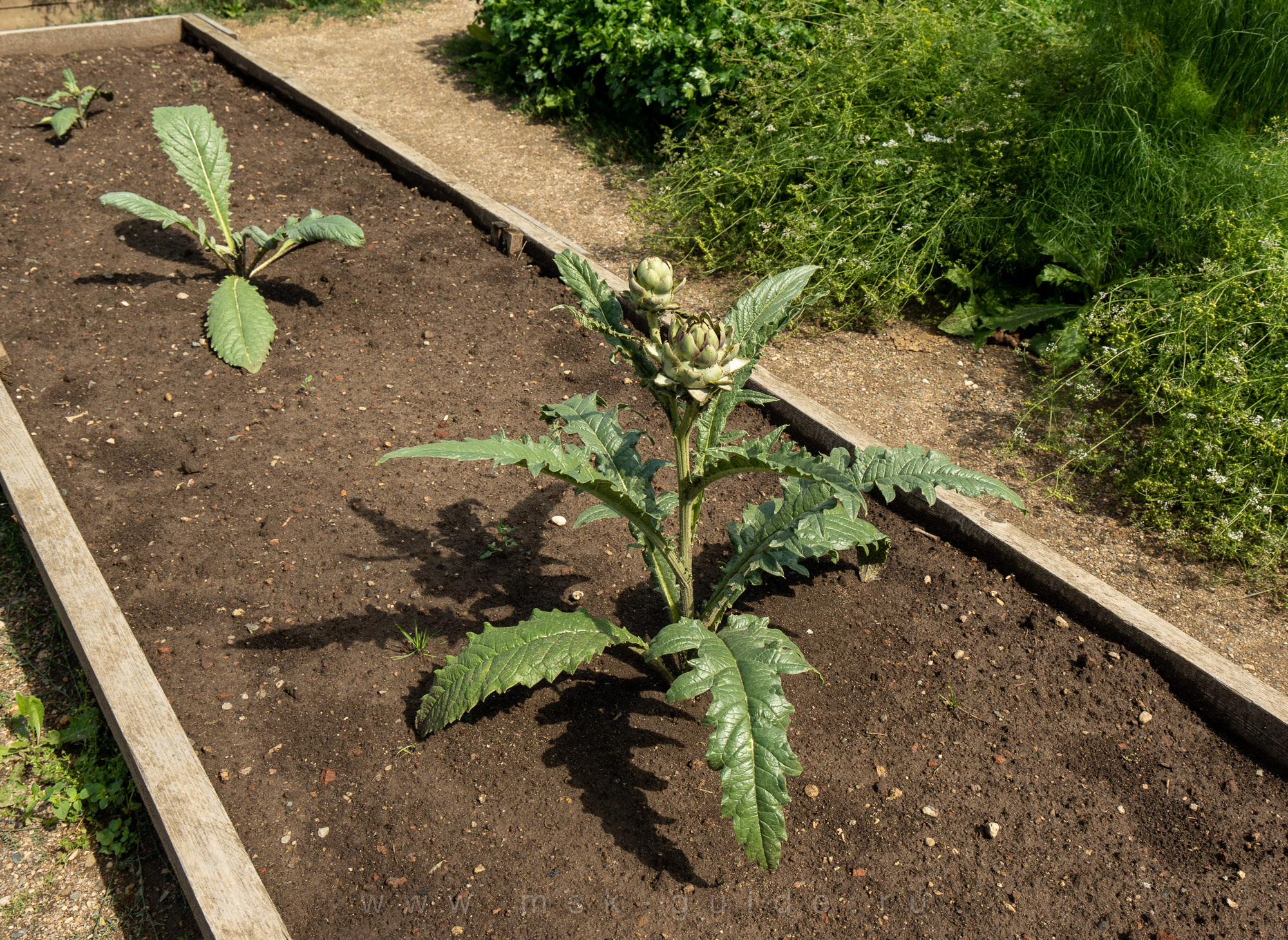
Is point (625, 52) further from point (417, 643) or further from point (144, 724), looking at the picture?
point (144, 724)

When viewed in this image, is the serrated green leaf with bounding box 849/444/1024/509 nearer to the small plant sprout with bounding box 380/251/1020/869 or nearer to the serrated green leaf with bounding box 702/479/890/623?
Answer: the small plant sprout with bounding box 380/251/1020/869

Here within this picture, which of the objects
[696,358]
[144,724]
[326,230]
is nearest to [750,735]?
[696,358]

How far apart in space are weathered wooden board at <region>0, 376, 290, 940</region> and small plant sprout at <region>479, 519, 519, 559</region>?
919 mm

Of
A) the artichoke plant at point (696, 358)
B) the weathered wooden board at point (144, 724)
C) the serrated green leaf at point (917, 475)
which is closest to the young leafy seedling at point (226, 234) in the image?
the weathered wooden board at point (144, 724)

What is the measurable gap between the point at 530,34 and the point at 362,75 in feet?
4.59

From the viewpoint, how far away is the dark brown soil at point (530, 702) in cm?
194

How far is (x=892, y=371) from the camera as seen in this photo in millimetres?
3633

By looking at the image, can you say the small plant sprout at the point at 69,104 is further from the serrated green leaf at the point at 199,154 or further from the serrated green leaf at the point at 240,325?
the serrated green leaf at the point at 240,325

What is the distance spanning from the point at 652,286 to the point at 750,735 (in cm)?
90

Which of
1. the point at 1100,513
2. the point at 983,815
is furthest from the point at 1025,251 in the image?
the point at 983,815

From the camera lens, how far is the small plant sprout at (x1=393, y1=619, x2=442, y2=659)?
7.93 feet

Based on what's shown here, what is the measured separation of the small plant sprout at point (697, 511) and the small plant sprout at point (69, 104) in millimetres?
4213

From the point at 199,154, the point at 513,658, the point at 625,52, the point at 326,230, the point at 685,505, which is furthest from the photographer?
the point at 625,52

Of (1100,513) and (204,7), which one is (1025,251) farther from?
(204,7)
